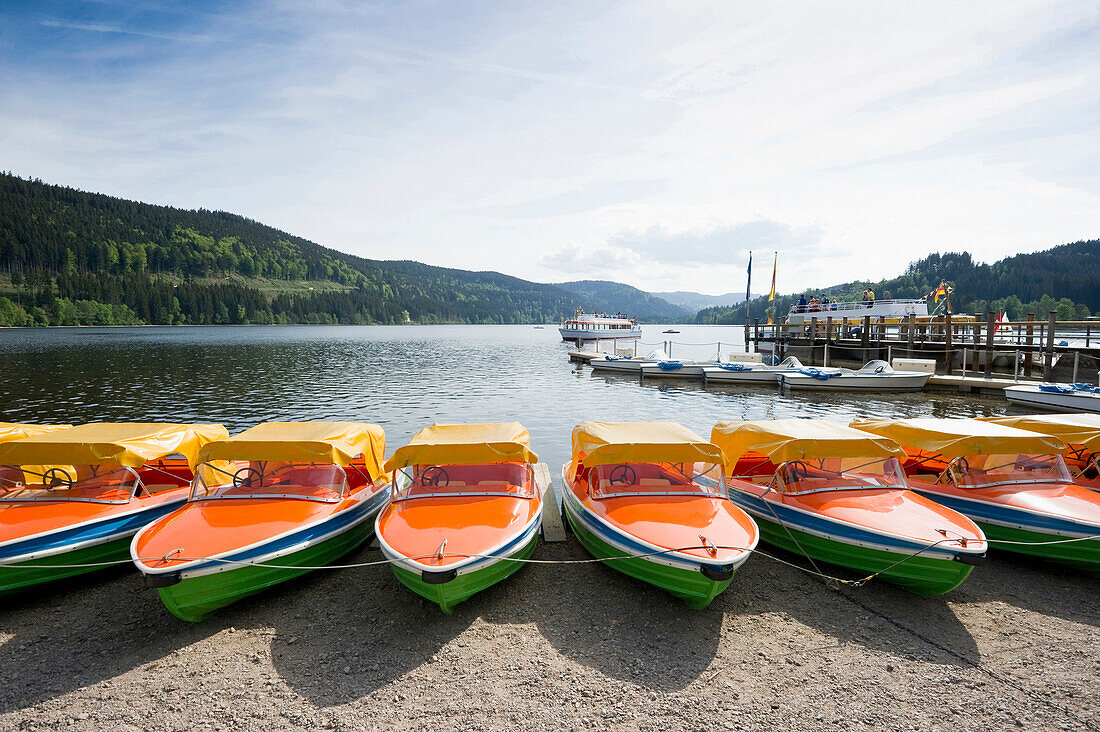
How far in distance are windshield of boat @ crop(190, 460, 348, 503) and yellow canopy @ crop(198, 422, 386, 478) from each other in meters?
0.33

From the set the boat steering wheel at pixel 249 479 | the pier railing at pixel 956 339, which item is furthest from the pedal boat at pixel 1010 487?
the pier railing at pixel 956 339

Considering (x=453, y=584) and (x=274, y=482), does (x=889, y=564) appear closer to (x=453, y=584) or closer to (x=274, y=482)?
(x=453, y=584)

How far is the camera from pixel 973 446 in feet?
27.6

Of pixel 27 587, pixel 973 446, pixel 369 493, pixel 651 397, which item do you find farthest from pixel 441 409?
pixel 973 446

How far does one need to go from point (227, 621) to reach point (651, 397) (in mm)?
28535

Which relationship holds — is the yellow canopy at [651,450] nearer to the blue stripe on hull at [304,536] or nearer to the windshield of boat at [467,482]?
the windshield of boat at [467,482]

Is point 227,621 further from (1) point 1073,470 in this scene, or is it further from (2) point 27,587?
(1) point 1073,470

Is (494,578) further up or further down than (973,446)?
further down

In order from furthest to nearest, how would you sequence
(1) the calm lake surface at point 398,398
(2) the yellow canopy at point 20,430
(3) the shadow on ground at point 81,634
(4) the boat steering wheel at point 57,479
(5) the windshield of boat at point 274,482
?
1. (1) the calm lake surface at point 398,398
2. (2) the yellow canopy at point 20,430
3. (4) the boat steering wheel at point 57,479
4. (5) the windshield of boat at point 274,482
5. (3) the shadow on ground at point 81,634

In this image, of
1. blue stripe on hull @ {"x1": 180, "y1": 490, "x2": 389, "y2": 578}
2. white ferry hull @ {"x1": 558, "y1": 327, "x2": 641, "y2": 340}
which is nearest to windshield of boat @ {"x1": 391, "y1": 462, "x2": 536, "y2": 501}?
blue stripe on hull @ {"x1": 180, "y1": 490, "x2": 389, "y2": 578}

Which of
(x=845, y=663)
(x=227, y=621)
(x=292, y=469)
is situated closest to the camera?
(x=845, y=663)

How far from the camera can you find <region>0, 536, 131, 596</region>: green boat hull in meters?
6.44

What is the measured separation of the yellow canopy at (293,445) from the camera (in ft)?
25.2

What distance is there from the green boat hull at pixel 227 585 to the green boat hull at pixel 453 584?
1599 mm
